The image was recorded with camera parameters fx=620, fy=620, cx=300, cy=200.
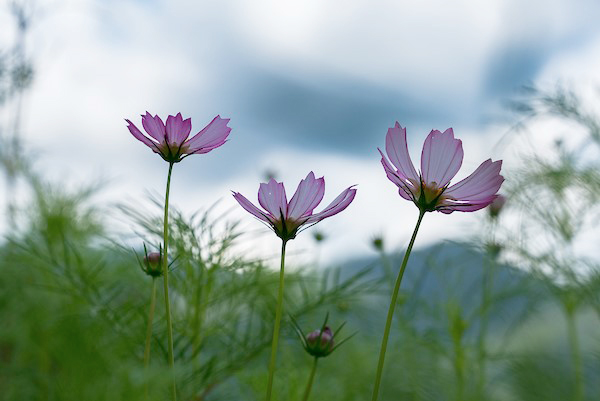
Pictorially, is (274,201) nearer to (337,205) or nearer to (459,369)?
(337,205)

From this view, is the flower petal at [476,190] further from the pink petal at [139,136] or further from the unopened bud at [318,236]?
the unopened bud at [318,236]

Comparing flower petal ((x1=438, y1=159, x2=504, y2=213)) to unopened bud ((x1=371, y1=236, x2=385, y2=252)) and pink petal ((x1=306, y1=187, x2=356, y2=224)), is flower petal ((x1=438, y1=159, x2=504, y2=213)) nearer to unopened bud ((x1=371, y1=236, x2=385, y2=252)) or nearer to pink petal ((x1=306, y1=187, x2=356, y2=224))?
pink petal ((x1=306, y1=187, x2=356, y2=224))

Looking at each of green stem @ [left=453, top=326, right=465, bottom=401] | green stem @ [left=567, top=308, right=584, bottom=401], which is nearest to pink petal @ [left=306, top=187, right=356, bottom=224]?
green stem @ [left=453, top=326, right=465, bottom=401]

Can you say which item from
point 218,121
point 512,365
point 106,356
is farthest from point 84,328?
point 512,365

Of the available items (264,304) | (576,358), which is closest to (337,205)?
(264,304)

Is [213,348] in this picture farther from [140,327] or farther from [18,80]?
[18,80]

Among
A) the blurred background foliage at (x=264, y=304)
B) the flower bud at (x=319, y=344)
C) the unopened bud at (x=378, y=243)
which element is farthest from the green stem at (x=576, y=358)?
the flower bud at (x=319, y=344)
